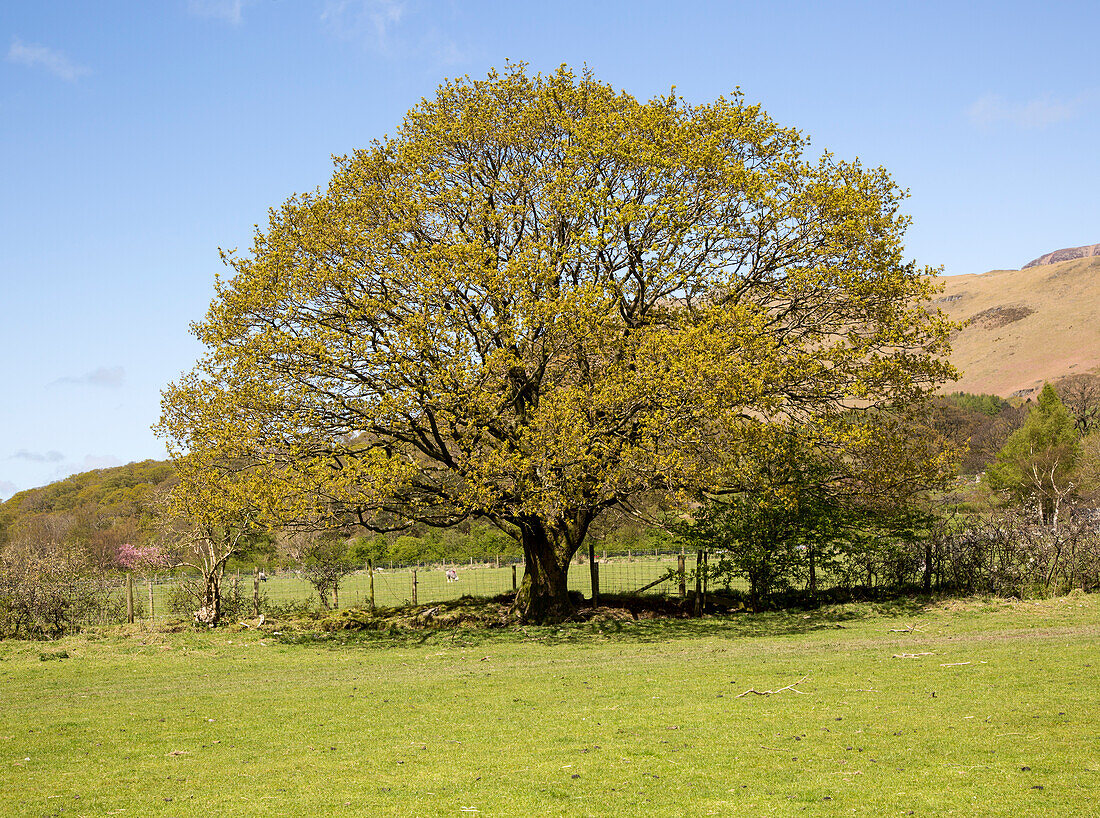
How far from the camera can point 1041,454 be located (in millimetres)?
57000

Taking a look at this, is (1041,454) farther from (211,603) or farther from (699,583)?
(211,603)

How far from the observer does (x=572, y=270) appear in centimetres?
2138

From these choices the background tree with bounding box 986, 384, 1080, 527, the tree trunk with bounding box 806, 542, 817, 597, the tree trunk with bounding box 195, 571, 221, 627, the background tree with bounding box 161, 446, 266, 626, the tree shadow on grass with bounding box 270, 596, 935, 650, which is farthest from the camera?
the background tree with bounding box 986, 384, 1080, 527

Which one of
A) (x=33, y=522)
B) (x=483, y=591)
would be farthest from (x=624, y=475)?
(x=33, y=522)

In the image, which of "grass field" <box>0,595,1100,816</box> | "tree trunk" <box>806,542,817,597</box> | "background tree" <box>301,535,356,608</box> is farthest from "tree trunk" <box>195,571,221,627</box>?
"tree trunk" <box>806,542,817,597</box>

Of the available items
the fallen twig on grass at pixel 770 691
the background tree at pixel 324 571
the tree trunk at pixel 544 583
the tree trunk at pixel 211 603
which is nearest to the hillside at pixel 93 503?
the background tree at pixel 324 571

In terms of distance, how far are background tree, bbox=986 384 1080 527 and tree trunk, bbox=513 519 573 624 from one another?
42.2 meters

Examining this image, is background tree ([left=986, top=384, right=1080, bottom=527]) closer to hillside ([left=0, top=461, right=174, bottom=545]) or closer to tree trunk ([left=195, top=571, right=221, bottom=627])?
tree trunk ([left=195, top=571, right=221, bottom=627])

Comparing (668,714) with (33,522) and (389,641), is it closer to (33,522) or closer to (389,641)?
(389,641)

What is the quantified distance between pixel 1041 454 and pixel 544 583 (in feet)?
156

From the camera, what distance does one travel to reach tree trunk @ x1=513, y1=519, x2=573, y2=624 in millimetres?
22266

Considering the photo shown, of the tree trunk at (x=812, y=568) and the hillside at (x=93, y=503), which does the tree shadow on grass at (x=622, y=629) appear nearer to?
the tree trunk at (x=812, y=568)

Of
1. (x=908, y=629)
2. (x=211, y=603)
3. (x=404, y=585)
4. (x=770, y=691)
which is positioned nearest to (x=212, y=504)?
(x=211, y=603)

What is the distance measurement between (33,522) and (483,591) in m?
54.7
